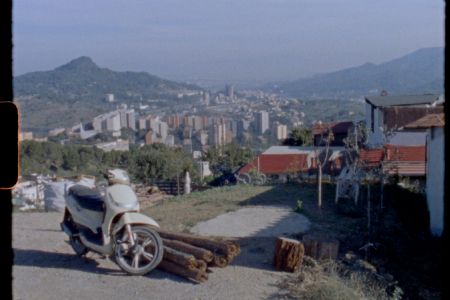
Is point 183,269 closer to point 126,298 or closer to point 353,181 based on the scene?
point 126,298

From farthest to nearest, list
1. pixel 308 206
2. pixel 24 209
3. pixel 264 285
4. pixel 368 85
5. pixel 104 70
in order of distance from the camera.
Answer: pixel 104 70 → pixel 368 85 → pixel 24 209 → pixel 308 206 → pixel 264 285

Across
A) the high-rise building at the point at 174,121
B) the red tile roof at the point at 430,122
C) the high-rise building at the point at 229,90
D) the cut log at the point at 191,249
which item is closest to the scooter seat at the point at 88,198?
the cut log at the point at 191,249

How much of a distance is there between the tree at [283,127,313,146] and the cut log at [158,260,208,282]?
20.4 m

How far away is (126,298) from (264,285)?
1.34 metres

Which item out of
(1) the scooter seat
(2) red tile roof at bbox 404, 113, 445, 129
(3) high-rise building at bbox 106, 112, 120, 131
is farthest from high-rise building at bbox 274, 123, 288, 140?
(1) the scooter seat

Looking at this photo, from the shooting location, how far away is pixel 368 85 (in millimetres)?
42156

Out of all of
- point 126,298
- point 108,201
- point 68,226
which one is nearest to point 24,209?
point 68,226

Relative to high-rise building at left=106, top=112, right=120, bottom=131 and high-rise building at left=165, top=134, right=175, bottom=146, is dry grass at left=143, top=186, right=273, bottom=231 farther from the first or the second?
high-rise building at left=165, top=134, right=175, bottom=146

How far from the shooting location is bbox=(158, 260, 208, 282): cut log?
5.73 metres

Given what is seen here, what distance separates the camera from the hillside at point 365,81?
36.6m

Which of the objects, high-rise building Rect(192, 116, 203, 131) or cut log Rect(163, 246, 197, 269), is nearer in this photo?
cut log Rect(163, 246, 197, 269)

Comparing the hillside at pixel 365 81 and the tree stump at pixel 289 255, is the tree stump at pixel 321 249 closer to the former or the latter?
the tree stump at pixel 289 255

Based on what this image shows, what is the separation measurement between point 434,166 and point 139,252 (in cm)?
688

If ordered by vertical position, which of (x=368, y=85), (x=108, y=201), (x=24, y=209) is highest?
(x=368, y=85)
